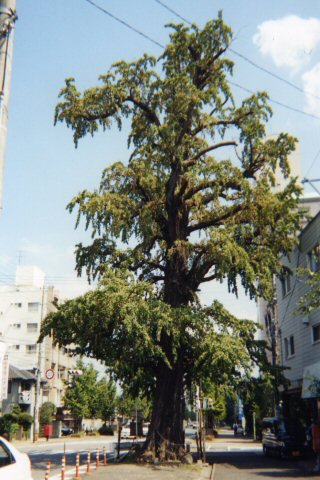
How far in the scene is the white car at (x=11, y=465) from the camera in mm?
8509

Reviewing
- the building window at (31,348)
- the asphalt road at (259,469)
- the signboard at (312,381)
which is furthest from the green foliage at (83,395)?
the signboard at (312,381)

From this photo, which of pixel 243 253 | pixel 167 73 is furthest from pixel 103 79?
pixel 243 253

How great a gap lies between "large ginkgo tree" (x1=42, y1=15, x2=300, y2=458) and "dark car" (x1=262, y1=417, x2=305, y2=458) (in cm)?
336

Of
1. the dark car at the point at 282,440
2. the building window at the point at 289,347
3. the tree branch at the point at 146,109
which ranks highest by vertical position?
the tree branch at the point at 146,109

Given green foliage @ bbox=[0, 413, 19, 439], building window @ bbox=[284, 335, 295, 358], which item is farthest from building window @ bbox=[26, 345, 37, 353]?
building window @ bbox=[284, 335, 295, 358]

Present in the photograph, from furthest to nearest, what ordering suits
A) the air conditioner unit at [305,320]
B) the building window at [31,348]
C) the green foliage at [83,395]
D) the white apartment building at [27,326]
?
the building window at [31,348] < the white apartment building at [27,326] < the green foliage at [83,395] < the air conditioner unit at [305,320]

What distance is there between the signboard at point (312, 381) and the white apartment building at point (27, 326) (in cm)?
4613

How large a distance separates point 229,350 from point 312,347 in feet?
24.6

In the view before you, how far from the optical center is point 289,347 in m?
32.4

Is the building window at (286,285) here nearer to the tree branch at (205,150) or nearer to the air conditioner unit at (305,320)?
the air conditioner unit at (305,320)

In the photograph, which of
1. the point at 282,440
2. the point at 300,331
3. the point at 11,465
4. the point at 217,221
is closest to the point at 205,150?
the point at 217,221

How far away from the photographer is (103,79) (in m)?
24.9

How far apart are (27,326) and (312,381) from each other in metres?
56.9

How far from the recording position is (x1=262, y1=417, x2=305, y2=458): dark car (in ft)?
78.2
